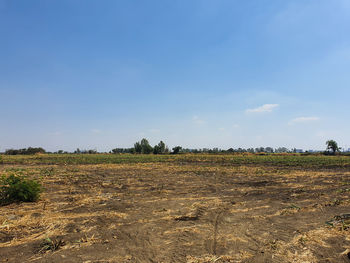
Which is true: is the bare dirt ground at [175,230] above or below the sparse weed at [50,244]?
below

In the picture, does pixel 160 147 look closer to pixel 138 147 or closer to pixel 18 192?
pixel 138 147

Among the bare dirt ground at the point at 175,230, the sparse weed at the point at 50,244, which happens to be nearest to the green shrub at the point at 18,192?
the bare dirt ground at the point at 175,230

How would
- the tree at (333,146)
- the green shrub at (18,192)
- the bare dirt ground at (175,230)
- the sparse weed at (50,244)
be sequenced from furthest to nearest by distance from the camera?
the tree at (333,146) → the green shrub at (18,192) → the sparse weed at (50,244) → the bare dirt ground at (175,230)

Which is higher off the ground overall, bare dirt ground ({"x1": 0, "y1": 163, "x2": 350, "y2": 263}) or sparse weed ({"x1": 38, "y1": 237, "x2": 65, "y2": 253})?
sparse weed ({"x1": 38, "y1": 237, "x2": 65, "y2": 253})

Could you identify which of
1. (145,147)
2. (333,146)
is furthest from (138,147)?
(333,146)

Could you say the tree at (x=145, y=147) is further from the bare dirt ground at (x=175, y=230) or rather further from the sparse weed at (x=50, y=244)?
the sparse weed at (x=50, y=244)

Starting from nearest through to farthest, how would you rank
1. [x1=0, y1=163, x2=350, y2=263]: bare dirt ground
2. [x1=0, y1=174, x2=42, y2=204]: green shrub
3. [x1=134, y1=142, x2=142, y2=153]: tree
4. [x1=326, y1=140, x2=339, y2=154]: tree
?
[x1=0, y1=163, x2=350, y2=263]: bare dirt ground
[x1=0, y1=174, x2=42, y2=204]: green shrub
[x1=326, y1=140, x2=339, y2=154]: tree
[x1=134, y1=142, x2=142, y2=153]: tree

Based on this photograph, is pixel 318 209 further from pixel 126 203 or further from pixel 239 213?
pixel 126 203

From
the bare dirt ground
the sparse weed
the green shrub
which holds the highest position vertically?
the green shrub

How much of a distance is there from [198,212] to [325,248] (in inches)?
146

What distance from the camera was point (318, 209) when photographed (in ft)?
24.8

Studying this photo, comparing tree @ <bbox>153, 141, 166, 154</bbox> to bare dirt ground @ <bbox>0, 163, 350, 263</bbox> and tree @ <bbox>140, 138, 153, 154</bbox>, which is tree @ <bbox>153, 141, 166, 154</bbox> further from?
bare dirt ground @ <bbox>0, 163, 350, 263</bbox>

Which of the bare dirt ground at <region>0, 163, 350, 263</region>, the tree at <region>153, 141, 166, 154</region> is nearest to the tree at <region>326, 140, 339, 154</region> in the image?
the tree at <region>153, 141, 166, 154</region>

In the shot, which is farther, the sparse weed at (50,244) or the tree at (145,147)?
the tree at (145,147)
